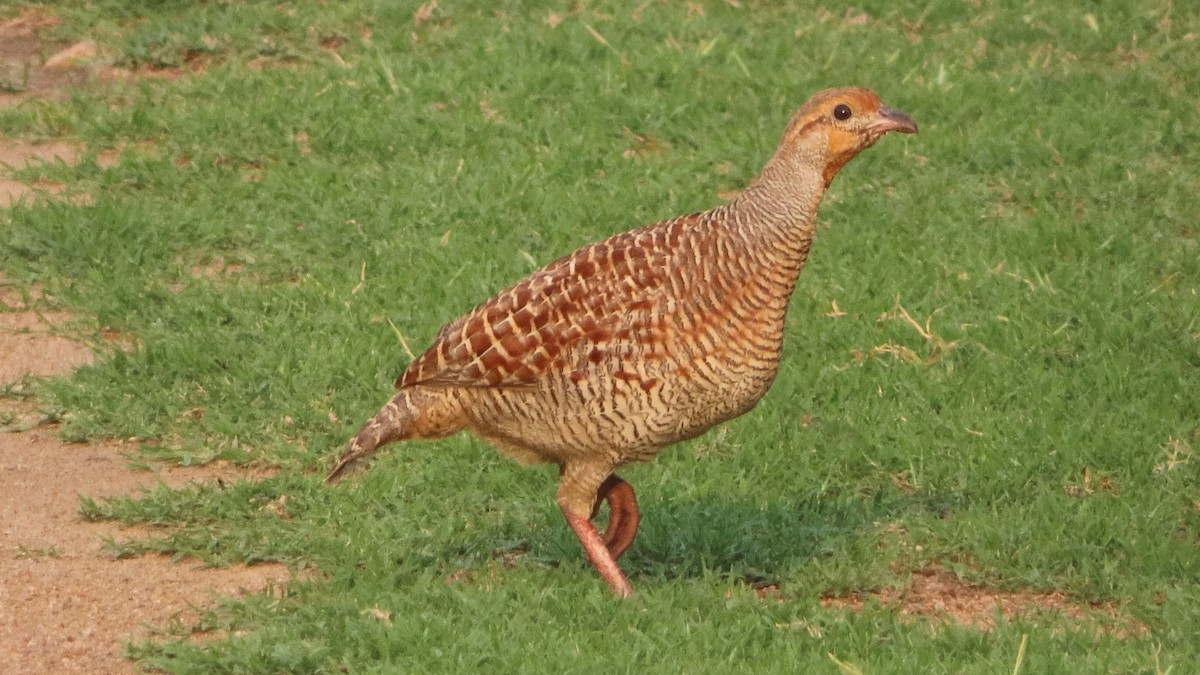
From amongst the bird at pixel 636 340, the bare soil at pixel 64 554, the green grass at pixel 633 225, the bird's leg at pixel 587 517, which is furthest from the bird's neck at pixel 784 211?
the bare soil at pixel 64 554

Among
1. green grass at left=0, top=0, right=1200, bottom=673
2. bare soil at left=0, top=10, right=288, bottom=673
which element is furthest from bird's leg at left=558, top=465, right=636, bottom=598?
bare soil at left=0, top=10, right=288, bottom=673

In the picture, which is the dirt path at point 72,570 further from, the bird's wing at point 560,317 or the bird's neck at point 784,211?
the bird's neck at point 784,211

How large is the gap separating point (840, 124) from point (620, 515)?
1424 millimetres

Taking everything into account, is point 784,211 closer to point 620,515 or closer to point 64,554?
point 620,515

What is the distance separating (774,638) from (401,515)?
1544 millimetres

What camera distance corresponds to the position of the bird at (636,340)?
18.8 feet

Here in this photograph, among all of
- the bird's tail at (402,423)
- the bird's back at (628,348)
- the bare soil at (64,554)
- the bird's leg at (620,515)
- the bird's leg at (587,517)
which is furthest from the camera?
the bird's leg at (620,515)

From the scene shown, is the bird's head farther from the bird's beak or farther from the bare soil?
the bare soil

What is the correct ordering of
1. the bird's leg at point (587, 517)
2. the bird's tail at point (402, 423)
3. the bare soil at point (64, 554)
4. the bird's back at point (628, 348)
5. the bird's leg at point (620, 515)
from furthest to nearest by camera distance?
the bird's leg at point (620, 515) → the bird's tail at point (402, 423) → the bird's leg at point (587, 517) → the bare soil at point (64, 554) → the bird's back at point (628, 348)

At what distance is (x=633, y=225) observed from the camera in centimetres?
888

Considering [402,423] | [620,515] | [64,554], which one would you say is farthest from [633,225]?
[64,554]

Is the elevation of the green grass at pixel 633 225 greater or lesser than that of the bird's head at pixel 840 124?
lesser

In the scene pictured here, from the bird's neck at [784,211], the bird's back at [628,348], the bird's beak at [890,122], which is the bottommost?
the bird's back at [628,348]

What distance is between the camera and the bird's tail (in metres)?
6.07
